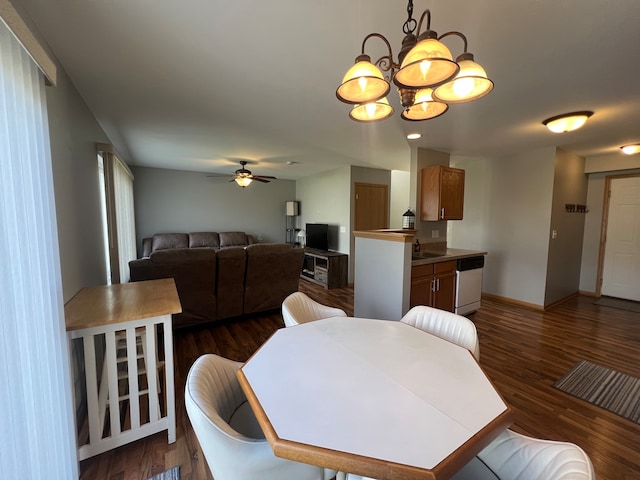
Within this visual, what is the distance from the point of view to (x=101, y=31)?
1453 mm

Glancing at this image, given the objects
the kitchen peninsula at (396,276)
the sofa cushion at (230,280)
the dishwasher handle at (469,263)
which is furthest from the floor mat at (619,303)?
the sofa cushion at (230,280)

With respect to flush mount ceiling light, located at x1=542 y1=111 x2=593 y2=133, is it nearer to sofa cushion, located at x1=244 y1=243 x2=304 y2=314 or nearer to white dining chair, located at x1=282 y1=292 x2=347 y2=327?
white dining chair, located at x1=282 y1=292 x2=347 y2=327

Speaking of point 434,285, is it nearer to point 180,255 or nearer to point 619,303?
point 180,255

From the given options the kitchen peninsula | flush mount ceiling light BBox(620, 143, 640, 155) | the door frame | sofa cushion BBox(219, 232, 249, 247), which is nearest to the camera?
the kitchen peninsula

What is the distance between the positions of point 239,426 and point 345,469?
0.68 meters

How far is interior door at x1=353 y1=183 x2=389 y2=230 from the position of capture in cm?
532

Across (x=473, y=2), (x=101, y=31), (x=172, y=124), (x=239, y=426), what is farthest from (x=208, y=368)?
(x=172, y=124)

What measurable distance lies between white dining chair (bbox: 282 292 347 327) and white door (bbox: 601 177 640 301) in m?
5.43

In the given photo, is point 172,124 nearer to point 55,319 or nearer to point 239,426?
point 55,319

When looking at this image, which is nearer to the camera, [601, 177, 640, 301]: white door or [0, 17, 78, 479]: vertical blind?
[0, 17, 78, 479]: vertical blind

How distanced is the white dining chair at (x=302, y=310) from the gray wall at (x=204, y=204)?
5.00 m

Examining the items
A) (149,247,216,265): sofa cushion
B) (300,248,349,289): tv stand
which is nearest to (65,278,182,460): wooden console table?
(149,247,216,265): sofa cushion

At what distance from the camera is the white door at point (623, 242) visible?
168 inches

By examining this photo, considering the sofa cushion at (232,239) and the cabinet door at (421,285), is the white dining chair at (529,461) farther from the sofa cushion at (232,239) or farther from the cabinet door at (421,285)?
the sofa cushion at (232,239)
